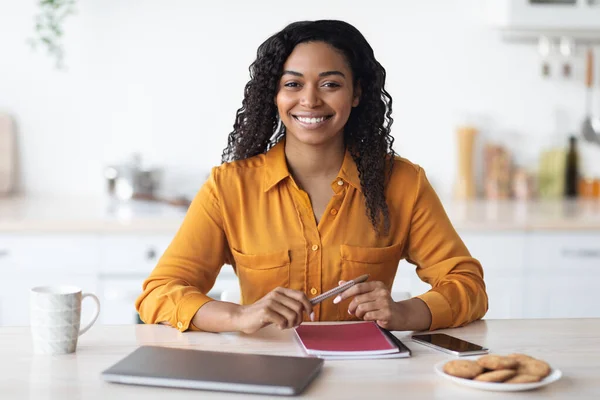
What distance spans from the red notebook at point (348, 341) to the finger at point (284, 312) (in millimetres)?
35

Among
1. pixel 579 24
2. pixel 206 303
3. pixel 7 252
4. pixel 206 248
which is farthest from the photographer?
pixel 579 24

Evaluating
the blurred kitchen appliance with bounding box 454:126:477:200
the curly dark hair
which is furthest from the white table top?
the blurred kitchen appliance with bounding box 454:126:477:200

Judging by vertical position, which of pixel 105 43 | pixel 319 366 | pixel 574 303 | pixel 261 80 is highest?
pixel 105 43

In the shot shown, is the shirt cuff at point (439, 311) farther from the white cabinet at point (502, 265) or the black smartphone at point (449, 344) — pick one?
the white cabinet at point (502, 265)

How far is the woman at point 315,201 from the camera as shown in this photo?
77.7 inches

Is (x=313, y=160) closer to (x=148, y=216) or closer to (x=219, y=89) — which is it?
(x=148, y=216)

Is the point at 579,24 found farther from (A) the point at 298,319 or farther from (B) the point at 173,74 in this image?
(A) the point at 298,319

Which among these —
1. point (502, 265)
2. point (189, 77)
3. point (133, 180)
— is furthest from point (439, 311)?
point (189, 77)

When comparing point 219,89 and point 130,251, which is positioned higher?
point 219,89

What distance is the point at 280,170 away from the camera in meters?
2.04

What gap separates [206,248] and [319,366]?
0.64 metres

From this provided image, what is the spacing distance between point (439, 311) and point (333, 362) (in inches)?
14.4

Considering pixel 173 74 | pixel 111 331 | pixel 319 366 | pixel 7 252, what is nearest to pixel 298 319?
pixel 319 366

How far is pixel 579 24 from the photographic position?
3457 mm
